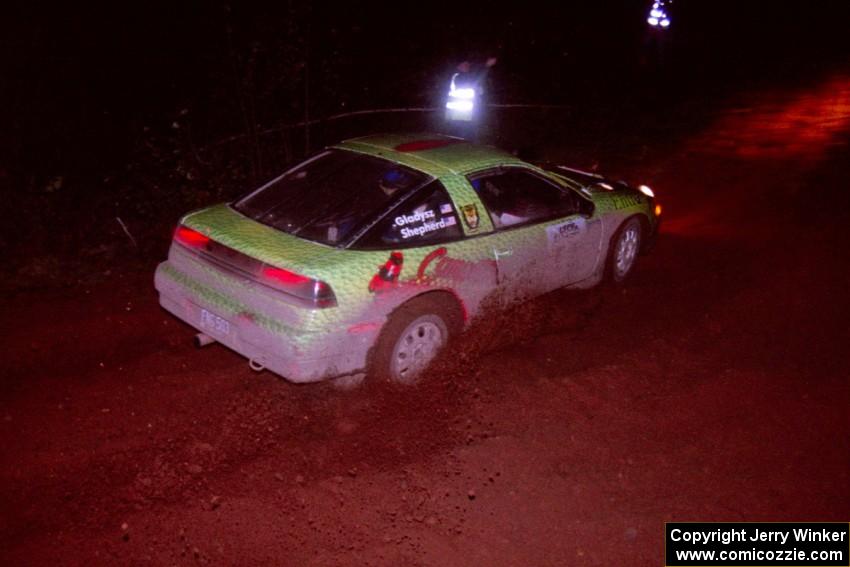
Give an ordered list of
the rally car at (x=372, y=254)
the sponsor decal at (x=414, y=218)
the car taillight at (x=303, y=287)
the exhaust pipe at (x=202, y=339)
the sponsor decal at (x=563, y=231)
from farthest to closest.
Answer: the sponsor decal at (x=563, y=231) < the exhaust pipe at (x=202, y=339) < the sponsor decal at (x=414, y=218) < the rally car at (x=372, y=254) < the car taillight at (x=303, y=287)

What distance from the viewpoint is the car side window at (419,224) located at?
4.45 m

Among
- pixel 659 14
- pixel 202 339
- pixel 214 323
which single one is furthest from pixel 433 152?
pixel 659 14

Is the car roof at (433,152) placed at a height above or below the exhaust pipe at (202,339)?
above

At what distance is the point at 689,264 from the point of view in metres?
7.36

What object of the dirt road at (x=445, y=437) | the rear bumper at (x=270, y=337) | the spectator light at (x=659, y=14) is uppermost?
the spectator light at (x=659, y=14)

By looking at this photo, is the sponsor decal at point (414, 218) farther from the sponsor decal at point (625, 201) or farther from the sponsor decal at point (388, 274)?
the sponsor decal at point (625, 201)

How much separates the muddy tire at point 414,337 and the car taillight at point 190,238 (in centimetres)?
130

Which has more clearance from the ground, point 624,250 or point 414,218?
point 414,218

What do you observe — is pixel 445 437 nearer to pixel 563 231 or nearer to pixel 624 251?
pixel 563 231

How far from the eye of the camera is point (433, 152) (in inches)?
204

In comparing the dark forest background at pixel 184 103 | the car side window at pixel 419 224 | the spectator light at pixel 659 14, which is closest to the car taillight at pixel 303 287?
the car side window at pixel 419 224

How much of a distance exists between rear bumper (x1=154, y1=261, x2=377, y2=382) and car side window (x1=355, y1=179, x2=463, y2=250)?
0.58 metres
